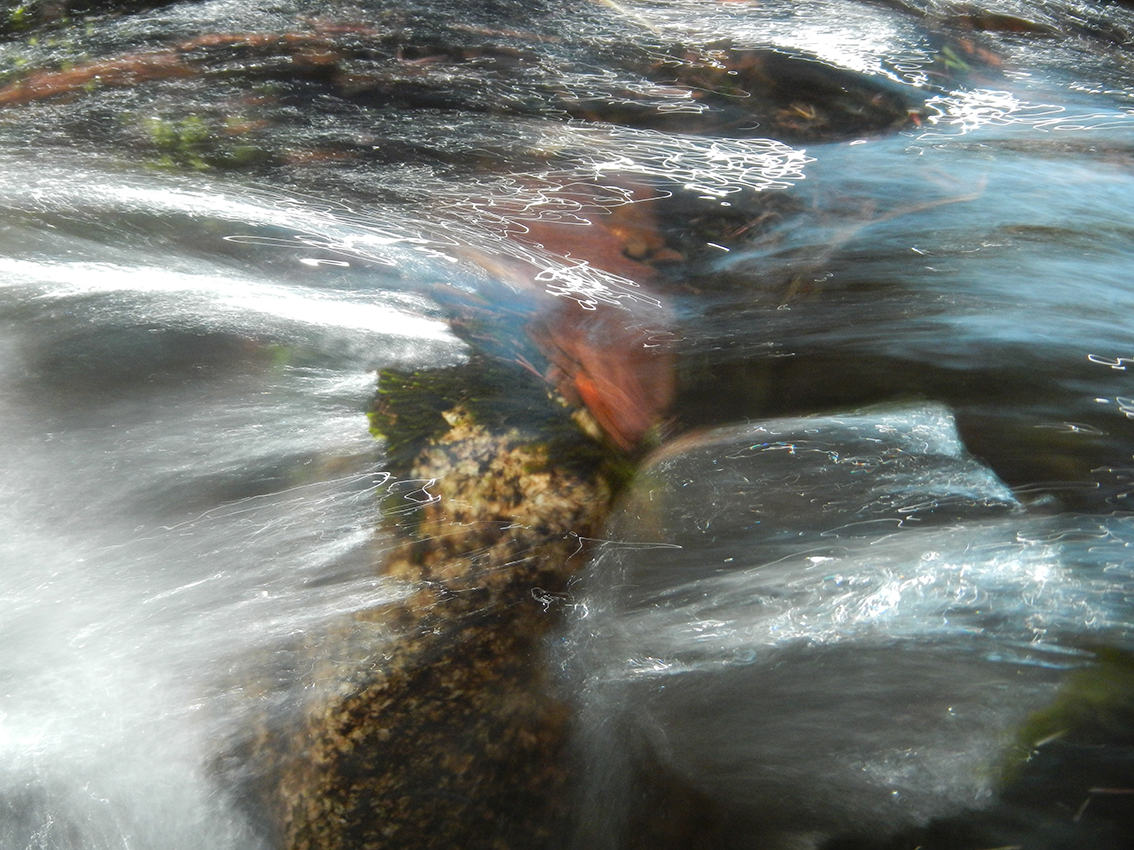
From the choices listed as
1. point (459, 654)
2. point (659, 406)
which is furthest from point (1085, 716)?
point (659, 406)

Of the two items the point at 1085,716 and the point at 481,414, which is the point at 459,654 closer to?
the point at 481,414

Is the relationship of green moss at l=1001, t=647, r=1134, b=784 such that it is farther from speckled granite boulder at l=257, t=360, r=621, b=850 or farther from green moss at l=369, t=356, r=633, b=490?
green moss at l=369, t=356, r=633, b=490

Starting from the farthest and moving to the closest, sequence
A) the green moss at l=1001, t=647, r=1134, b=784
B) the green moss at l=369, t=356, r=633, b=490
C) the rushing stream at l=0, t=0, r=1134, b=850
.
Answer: the green moss at l=369, t=356, r=633, b=490 → the rushing stream at l=0, t=0, r=1134, b=850 → the green moss at l=1001, t=647, r=1134, b=784

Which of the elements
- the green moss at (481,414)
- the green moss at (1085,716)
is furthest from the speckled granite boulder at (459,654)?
the green moss at (1085,716)

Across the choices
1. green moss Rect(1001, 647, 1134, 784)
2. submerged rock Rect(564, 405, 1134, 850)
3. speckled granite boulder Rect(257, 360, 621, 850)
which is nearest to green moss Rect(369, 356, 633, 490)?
speckled granite boulder Rect(257, 360, 621, 850)

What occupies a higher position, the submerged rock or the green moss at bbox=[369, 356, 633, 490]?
the green moss at bbox=[369, 356, 633, 490]

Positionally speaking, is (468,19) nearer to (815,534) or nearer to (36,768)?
(815,534)

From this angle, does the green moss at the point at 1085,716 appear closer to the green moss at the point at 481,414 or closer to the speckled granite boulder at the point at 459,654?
the speckled granite boulder at the point at 459,654

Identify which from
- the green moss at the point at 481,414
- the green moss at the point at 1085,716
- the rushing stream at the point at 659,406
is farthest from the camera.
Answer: the green moss at the point at 481,414
